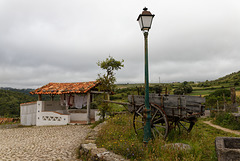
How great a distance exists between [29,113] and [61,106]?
2716 mm

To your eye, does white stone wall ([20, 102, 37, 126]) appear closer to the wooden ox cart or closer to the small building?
the small building

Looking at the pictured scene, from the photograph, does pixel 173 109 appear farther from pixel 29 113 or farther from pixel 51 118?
pixel 29 113

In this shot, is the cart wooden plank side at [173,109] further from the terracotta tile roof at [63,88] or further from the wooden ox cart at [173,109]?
the terracotta tile roof at [63,88]

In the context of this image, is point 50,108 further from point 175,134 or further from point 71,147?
point 175,134

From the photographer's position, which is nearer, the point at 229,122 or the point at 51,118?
the point at 229,122

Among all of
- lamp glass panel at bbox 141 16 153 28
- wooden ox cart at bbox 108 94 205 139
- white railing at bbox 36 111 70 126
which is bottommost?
white railing at bbox 36 111 70 126

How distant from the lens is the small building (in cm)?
1322

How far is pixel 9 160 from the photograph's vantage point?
5.13 metres

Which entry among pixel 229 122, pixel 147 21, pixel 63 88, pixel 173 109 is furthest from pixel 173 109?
pixel 63 88

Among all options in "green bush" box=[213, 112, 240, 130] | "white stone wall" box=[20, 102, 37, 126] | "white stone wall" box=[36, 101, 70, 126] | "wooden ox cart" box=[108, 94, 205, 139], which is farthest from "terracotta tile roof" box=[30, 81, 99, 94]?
"green bush" box=[213, 112, 240, 130]

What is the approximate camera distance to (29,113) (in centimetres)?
1459

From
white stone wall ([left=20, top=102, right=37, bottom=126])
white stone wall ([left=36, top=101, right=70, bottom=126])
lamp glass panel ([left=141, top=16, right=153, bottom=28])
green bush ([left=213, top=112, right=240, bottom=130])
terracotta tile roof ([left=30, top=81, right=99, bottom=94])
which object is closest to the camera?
lamp glass panel ([left=141, top=16, right=153, bottom=28])

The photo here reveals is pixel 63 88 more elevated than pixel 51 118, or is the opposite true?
pixel 63 88

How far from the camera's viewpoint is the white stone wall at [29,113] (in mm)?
14297
